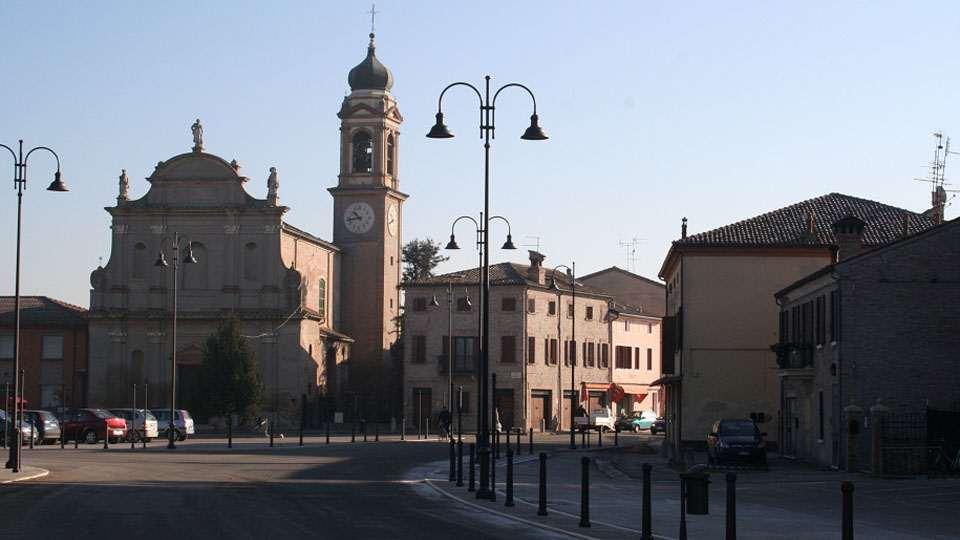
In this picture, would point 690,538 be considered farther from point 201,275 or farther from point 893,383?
point 201,275

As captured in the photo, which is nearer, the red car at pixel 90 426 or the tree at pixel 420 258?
the red car at pixel 90 426

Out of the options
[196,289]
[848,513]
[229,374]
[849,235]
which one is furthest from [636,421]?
[848,513]

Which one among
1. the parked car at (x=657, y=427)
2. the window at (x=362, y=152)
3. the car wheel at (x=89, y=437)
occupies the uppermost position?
the window at (x=362, y=152)

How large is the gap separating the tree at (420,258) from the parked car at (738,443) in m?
83.1

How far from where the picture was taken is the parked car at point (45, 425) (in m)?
57.1

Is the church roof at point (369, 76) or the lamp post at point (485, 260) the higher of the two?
the church roof at point (369, 76)

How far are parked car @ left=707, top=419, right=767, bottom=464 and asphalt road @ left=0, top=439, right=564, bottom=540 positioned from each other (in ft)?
29.1

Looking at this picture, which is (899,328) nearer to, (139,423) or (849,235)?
(849,235)

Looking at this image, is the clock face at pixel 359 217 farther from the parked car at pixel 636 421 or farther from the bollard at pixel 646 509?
the bollard at pixel 646 509

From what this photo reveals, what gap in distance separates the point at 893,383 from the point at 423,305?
53248 mm

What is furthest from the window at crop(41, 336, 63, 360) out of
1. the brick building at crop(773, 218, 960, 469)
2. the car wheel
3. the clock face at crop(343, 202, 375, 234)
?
the brick building at crop(773, 218, 960, 469)

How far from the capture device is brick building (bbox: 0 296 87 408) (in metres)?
88.6

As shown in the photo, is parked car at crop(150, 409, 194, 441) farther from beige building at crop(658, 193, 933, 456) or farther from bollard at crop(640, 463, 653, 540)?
bollard at crop(640, 463, 653, 540)

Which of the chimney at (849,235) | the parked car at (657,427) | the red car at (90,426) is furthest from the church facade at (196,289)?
the chimney at (849,235)
